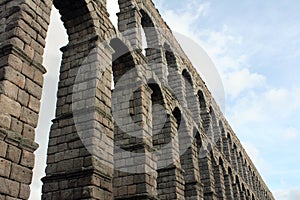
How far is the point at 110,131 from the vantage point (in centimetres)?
821

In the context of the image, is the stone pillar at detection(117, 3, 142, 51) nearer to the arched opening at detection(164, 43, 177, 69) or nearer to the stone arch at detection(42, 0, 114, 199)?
the stone arch at detection(42, 0, 114, 199)

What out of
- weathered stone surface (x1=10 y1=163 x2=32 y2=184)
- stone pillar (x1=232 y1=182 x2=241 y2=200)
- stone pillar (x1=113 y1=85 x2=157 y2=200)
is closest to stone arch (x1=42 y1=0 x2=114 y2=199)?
stone pillar (x1=113 y1=85 x2=157 y2=200)

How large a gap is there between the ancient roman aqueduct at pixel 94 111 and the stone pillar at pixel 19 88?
2 centimetres

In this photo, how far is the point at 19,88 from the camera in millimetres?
5832

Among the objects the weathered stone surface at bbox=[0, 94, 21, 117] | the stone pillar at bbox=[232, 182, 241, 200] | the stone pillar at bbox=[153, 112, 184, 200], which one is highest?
the stone pillar at bbox=[232, 182, 241, 200]

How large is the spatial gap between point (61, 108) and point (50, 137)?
0.73 m

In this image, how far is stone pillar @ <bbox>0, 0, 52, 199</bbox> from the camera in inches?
208

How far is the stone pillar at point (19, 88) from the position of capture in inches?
208

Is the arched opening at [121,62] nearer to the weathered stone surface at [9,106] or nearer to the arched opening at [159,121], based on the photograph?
the arched opening at [159,121]

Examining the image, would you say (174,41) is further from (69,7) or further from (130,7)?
(69,7)

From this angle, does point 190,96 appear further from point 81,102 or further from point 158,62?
point 81,102

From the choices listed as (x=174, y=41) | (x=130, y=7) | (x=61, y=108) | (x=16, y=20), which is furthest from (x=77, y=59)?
(x=174, y=41)

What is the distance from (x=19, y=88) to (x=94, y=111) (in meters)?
2.27

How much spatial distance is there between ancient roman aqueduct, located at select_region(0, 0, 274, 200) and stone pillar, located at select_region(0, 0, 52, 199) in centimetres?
2
